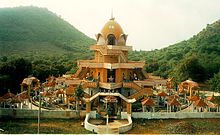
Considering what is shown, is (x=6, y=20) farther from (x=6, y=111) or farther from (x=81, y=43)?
(x=6, y=111)

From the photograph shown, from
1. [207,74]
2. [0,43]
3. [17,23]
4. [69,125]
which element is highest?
[17,23]

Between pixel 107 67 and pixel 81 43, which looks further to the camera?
pixel 81 43

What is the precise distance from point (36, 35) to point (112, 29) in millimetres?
33131

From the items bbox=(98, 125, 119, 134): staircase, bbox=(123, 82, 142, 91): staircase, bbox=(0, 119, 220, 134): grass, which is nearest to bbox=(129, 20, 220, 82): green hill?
bbox=(123, 82, 142, 91): staircase

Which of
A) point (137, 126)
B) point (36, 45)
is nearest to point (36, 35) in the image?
point (36, 45)

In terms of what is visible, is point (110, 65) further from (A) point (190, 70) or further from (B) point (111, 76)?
(A) point (190, 70)

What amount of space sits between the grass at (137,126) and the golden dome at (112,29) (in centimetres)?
822

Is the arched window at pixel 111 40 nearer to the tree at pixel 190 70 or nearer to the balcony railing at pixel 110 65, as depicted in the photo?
the balcony railing at pixel 110 65

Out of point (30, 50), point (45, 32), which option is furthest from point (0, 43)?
point (45, 32)

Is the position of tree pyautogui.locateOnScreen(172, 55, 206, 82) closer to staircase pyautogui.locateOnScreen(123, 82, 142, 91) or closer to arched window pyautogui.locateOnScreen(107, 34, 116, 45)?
arched window pyautogui.locateOnScreen(107, 34, 116, 45)

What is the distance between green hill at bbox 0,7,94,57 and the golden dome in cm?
1830

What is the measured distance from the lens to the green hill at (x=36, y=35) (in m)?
46.6

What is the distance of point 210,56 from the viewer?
37.6 m

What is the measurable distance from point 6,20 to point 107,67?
3397cm
